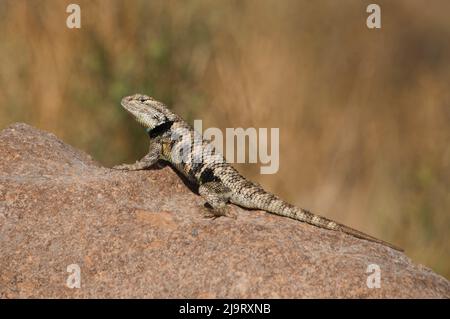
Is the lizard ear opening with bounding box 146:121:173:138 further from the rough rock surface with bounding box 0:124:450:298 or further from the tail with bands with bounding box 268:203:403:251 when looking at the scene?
the tail with bands with bounding box 268:203:403:251

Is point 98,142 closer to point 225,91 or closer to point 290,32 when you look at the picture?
point 225,91

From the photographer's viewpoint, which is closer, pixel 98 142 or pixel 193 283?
pixel 193 283

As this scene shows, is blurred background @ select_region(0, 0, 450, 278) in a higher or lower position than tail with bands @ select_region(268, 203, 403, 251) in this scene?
higher

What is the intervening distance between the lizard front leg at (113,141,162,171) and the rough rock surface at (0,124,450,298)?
464 millimetres

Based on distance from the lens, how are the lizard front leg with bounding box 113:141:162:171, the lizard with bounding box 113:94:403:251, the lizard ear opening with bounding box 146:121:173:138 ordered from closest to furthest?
the lizard with bounding box 113:94:403:251
the lizard front leg with bounding box 113:141:162:171
the lizard ear opening with bounding box 146:121:173:138

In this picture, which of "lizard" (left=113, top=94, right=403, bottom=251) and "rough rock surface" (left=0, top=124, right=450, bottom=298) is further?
"lizard" (left=113, top=94, right=403, bottom=251)

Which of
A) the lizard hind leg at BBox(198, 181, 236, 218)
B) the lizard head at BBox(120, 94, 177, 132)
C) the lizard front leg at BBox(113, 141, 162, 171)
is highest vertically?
the lizard head at BBox(120, 94, 177, 132)

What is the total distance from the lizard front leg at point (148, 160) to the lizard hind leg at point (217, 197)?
64cm

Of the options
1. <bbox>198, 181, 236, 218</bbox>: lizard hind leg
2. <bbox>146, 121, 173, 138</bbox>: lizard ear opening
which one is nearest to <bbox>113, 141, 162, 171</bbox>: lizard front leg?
<bbox>146, 121, 173, 138</bbox>: lizard ear opening

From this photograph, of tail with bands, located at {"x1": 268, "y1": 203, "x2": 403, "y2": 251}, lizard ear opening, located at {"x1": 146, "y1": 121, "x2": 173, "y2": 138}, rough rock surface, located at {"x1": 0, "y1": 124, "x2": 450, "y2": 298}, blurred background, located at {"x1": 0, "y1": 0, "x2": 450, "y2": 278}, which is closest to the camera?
rough rock surface, located at {"x1": 0, "y1": 124, "x2": 450, "y2": 298}

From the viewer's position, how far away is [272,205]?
18.1ft

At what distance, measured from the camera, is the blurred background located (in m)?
7.34

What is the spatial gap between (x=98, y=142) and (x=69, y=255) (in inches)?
114
